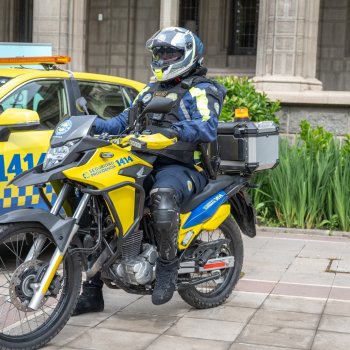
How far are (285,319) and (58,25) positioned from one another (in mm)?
10472

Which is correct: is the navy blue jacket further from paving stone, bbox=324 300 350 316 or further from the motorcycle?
paving stone, bbox=324 300 350 316

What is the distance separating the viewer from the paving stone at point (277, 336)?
206 inches

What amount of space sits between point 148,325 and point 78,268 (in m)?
0.81

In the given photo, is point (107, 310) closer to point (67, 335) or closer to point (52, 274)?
point (67, 335)

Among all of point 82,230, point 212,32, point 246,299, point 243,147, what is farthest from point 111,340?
point 212,32

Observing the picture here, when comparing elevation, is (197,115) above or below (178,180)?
above

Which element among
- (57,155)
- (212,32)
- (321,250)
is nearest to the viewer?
(57,155)

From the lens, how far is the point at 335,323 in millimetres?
5691

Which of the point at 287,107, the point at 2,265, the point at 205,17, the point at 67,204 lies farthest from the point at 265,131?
the point at 205,17

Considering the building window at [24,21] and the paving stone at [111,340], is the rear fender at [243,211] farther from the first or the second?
the building window at [24,21]

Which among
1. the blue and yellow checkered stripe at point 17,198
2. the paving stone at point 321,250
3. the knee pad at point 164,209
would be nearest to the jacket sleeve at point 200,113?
the knee pad at point 164,209

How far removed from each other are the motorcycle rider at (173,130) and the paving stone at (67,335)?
Result: 0.32 m

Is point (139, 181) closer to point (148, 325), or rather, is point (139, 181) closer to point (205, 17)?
point (148, 325)

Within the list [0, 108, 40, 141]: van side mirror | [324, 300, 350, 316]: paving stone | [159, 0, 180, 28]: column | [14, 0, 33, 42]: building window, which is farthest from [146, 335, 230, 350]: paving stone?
[14, 0, 33, 42]: building window
